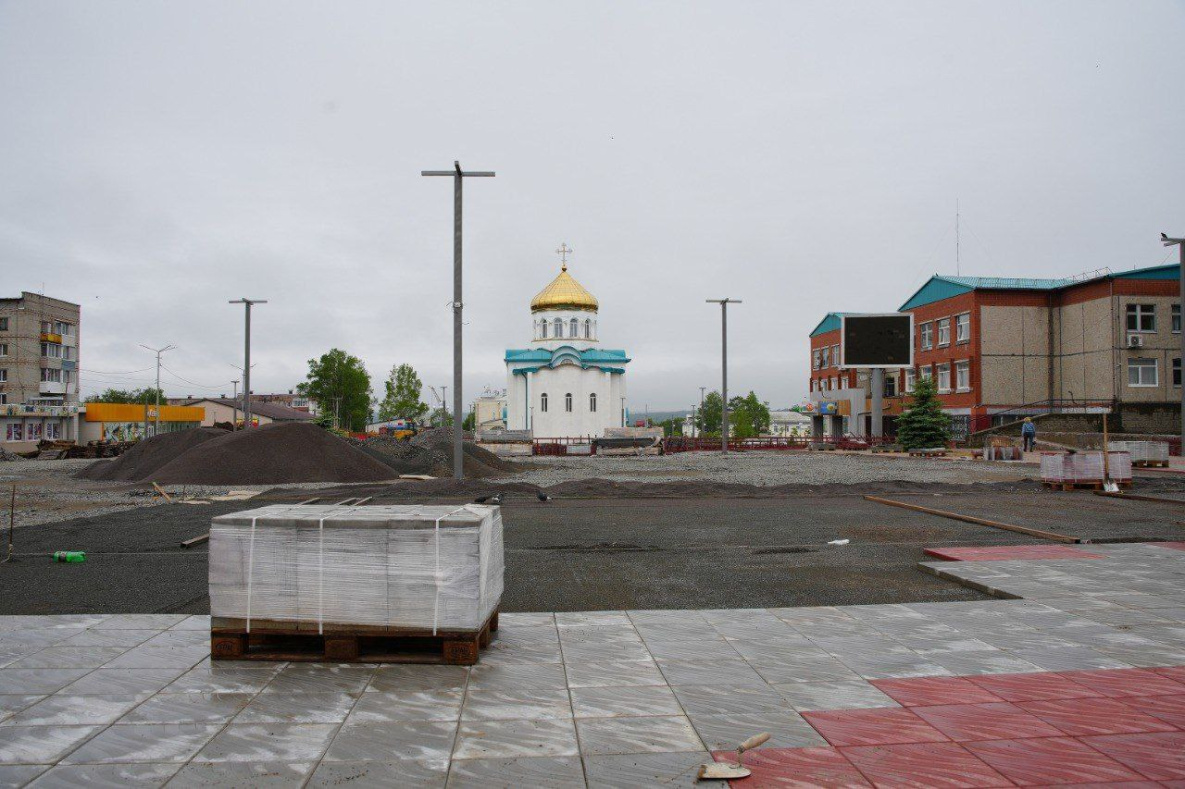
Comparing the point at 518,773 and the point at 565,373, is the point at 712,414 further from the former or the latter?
the point at 518,773

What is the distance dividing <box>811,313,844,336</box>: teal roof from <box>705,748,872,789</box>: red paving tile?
6355 cm

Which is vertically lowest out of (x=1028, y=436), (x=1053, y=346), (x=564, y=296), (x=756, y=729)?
(x=756, y=729)

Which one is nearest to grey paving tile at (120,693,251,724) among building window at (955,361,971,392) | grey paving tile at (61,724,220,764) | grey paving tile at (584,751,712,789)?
grey paving tile at (61,724,220,764)

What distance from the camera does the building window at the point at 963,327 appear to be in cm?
4941

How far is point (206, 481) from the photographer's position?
81.1 feet

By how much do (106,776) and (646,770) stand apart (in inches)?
107

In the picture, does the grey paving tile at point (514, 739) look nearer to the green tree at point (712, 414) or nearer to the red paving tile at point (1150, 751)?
the red paving tile at point (1150, 751)

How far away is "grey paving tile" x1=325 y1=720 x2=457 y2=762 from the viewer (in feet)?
14.1

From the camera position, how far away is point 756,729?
4648 mm

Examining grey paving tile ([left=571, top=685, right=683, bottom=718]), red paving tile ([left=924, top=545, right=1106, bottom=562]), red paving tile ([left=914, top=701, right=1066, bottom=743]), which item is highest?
red paving tile ([left=924, top=545, right=1106, bottom=562])

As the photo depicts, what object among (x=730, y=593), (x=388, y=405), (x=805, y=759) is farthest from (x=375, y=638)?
(x=388, y=405)

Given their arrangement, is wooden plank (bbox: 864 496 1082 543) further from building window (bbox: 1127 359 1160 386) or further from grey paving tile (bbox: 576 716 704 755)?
building window (bbox: 1127 359 1160 386)

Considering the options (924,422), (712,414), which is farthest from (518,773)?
(712,414)

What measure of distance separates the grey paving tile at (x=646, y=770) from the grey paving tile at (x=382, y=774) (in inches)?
30.5
